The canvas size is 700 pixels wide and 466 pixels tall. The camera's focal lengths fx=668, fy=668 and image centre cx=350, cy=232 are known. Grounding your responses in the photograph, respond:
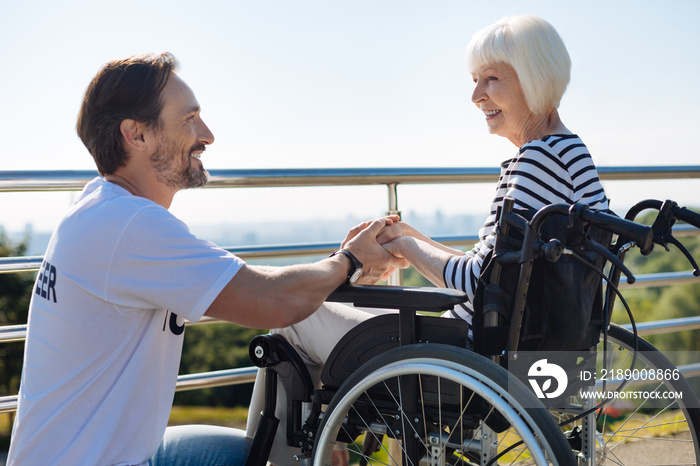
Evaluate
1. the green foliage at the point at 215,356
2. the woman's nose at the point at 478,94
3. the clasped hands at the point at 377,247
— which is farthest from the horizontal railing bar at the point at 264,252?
the green foliage at the point at 215,356

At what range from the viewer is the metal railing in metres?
1.92

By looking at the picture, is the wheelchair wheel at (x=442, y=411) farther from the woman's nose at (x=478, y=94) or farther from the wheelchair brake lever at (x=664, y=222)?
the woman's nose at (x=478, y=94)

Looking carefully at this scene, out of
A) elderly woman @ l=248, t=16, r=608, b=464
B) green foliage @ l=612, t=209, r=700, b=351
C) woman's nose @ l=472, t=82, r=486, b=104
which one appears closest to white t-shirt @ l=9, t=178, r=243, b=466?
elderly woman @ l=248, t=16, r=608, b=464

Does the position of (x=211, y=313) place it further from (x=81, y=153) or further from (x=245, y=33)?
(x=245, y=33)

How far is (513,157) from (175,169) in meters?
0.77

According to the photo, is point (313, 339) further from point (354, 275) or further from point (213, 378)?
point (213, 378)

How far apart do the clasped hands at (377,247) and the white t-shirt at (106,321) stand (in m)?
0.46

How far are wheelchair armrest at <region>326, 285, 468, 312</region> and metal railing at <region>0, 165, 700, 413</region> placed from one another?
2.73ft

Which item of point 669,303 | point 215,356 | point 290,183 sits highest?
point 290,183

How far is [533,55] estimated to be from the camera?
1627 millimetres

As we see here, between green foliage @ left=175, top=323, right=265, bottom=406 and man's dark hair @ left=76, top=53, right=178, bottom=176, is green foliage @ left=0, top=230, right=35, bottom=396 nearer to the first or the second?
green foliage @ left=175, top=323, right=265, bottom=406

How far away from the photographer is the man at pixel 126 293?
1.26 m

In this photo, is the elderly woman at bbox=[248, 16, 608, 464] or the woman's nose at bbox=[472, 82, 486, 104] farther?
the woman's nose at bbox=[472, 82, 486, 104]

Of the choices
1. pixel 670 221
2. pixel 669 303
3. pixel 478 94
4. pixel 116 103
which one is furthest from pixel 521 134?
pixel 669 303
